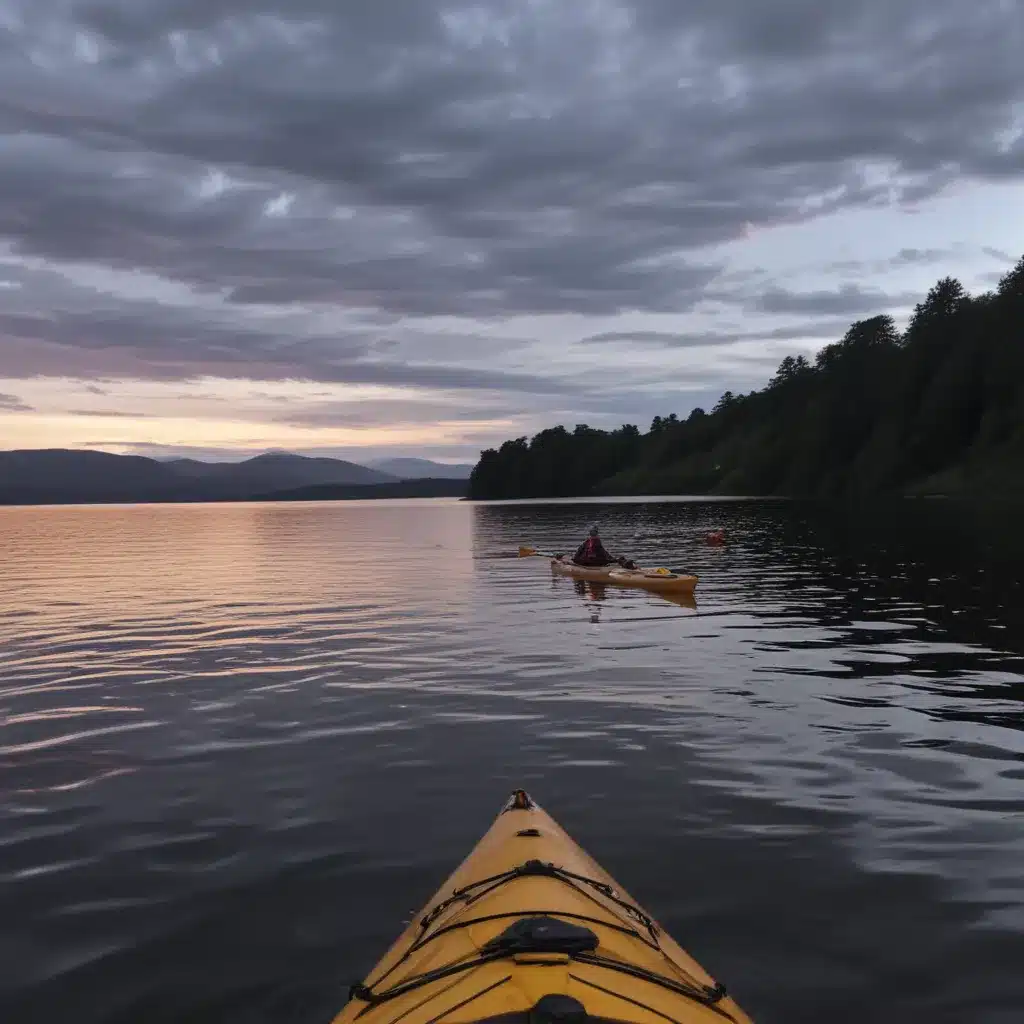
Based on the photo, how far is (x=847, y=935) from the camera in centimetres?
750

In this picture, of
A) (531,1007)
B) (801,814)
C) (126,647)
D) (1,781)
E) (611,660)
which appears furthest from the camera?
(126,647)

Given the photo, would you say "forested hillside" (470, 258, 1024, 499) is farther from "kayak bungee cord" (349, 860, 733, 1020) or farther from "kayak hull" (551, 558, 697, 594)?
"kayak bungee cord" (349, 860, 733, 1020)

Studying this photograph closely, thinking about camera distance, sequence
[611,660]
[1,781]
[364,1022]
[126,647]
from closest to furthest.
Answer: [364,1022]
[1,781]
[611,660]
[126,647]

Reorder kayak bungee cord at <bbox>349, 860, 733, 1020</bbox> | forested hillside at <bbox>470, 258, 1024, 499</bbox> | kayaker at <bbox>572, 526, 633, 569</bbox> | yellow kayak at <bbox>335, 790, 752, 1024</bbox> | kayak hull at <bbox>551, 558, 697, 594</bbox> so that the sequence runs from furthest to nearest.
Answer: forested hillside at <bbox>470, 258, 1024, 499</bbox>
kayaker at <bbox>572, 526, 633, 569</bbox>
kayak hull at <bbox>551, 558, 697, 594</bbox>
kayak bungee cord at <bbox>349, 860, 733, 1020</bbox>
yellow kayak at <bbox>335, 790, 752, 1024</bbox>

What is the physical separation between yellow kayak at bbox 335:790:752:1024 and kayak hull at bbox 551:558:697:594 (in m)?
23.3

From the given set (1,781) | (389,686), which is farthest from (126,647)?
(1,781)

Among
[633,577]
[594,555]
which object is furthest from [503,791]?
[594,555]

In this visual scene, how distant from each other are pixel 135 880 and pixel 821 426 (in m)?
159

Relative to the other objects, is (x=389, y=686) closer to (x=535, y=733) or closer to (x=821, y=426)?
(x=535, y=733)

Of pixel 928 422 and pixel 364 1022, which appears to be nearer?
pixel 364 1022

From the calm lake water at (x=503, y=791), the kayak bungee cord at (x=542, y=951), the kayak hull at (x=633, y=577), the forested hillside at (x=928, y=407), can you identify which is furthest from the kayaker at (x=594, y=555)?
the forested hillside at (x=928, y=407)

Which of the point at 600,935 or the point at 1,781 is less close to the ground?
the point at 600,935

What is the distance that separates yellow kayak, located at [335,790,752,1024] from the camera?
514 centimetres

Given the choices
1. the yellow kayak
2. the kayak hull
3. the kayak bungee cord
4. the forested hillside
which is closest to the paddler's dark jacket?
the kayak hull
